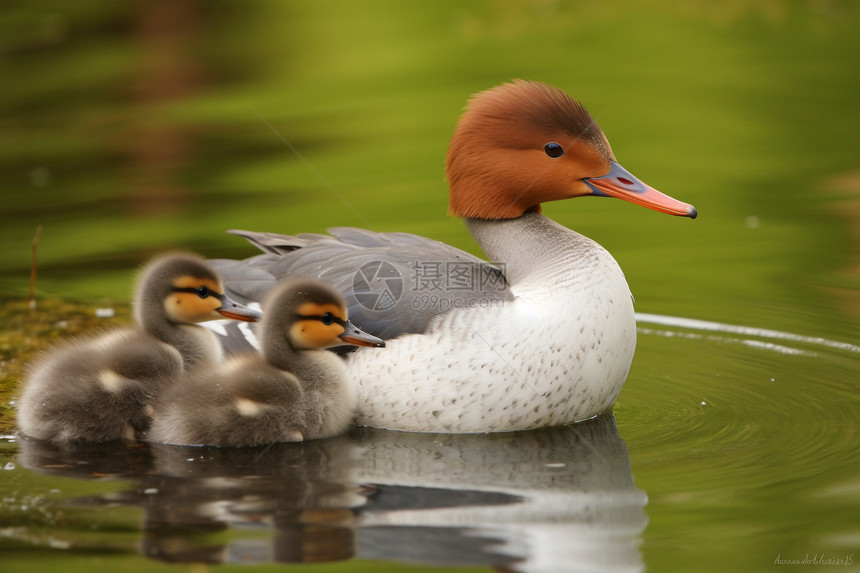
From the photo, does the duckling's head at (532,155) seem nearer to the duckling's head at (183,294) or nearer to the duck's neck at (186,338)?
the duckling's head at (183,294)

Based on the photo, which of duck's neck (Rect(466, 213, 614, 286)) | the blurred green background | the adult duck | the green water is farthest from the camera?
the blurred green background

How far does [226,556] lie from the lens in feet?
13.9

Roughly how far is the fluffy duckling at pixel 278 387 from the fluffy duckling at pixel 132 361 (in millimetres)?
134

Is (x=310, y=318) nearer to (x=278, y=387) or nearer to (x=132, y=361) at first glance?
(x=278, y=387)

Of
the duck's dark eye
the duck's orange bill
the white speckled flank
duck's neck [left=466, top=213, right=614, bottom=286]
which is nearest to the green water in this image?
the white speckled flank

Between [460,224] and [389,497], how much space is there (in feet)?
14.5

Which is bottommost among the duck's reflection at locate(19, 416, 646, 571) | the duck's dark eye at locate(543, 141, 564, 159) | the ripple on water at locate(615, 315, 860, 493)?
the duck's reflection at locate(19, 416, 646, 571)

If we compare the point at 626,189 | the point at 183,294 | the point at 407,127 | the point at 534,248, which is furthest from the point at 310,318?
the point at 407,127

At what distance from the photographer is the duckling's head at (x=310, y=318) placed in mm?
5457

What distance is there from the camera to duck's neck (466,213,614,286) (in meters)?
5.74

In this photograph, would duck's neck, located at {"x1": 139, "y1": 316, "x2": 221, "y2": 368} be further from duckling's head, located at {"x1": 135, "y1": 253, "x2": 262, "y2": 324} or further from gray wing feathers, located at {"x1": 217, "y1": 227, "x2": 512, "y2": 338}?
gray wing feathers, located at {"x1": 217, "y1": 227, "x2": 512, "y2": 338}

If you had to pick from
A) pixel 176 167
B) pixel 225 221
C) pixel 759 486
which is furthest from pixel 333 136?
pixel 759 486

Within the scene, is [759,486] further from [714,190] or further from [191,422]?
[714,190]

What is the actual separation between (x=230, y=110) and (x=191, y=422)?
7.25m
